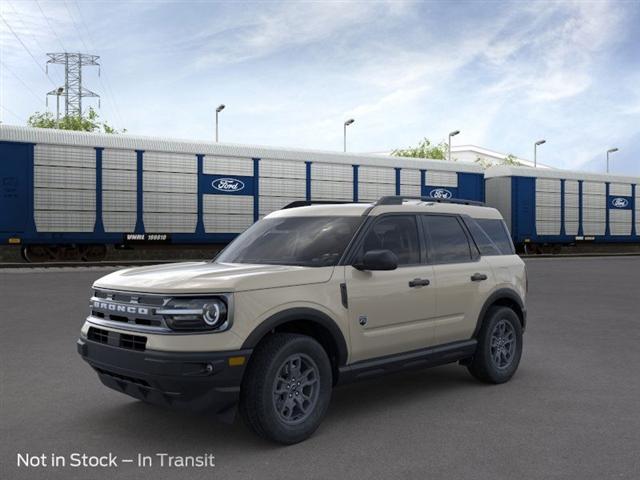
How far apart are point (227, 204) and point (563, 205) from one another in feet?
61.7

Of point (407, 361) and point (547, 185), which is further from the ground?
point (547, 185)

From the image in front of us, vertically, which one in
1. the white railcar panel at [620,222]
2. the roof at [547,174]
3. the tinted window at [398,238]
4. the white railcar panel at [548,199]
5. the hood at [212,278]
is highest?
the roof at [547,174]

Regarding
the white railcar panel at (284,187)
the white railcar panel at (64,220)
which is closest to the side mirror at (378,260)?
the white railcar panel at (64,220)

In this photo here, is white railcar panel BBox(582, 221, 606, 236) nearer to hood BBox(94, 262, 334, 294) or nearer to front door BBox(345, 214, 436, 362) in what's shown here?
front door BBox(345, 214, 436, 362)

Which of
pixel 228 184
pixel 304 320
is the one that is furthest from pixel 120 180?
pixel 304 320

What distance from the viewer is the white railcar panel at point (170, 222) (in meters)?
24.2

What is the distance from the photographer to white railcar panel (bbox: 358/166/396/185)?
2834 centimetres

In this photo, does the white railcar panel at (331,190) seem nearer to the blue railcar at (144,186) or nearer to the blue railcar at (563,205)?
the blue railcar at (144,186)

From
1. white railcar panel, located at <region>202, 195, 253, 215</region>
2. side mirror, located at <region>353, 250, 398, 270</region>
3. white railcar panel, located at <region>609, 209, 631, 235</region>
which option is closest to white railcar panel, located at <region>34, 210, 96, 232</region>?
white railcar panel, located at <region>202, 195, 253, 215</region>

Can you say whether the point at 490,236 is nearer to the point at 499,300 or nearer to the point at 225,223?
the point at 499,300

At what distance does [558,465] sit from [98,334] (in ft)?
11.1

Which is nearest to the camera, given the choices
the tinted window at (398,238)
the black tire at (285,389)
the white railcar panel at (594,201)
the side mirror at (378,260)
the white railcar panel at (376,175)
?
the black tire at (285,389)

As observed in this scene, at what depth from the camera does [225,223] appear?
84.2 ft

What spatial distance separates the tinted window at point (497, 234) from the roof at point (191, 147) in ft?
62.8
